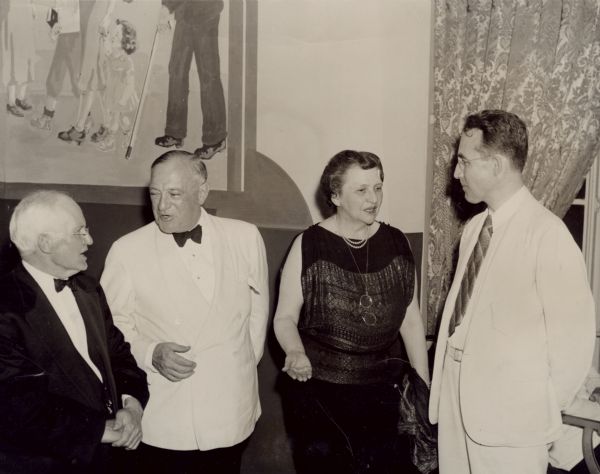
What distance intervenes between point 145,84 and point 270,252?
4.42 feet

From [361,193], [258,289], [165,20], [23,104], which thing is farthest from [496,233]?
[23,104]

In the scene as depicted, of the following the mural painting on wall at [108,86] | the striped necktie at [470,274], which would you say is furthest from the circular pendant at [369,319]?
the mural painting on wall at [108,86]

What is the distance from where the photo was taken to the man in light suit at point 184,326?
241cm

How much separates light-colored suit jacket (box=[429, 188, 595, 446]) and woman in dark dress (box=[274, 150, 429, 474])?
543 millimetres

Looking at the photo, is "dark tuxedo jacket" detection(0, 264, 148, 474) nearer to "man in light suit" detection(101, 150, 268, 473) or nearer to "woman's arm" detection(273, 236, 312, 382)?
"man in light suit" detection(101, 150, 268, 473)

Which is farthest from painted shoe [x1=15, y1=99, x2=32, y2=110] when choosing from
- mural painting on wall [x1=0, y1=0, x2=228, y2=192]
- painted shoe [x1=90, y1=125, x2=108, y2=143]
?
painted shoe [x1=90, y1=125, x2=108, y2=143]

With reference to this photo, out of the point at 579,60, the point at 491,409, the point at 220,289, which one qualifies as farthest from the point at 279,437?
the point at 579,60

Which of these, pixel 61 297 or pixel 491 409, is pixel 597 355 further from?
pixel 61 297

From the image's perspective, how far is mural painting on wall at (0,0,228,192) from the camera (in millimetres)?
3854

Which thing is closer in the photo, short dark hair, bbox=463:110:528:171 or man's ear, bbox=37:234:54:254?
man's ear, bbox=37:234:54:254

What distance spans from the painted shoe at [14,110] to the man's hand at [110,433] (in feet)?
9.24

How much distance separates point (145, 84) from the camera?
396 centimetres

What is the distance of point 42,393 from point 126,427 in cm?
33

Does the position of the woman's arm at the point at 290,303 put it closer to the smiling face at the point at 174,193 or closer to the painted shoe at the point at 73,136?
the smiling face at the point at 174,193
